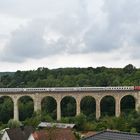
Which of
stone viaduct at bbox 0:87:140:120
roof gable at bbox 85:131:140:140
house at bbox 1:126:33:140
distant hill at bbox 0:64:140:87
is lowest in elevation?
house at bbox 1:126:33:140

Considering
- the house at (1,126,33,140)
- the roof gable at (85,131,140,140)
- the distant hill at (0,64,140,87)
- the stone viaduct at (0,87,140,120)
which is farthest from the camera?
the distant hill at (0,64,140,87)

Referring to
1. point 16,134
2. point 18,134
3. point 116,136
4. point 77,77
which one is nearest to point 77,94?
point 77,77

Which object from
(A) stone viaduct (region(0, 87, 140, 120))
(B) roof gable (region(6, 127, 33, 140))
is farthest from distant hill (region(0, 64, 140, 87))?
(B) roof gable (region(6, 127, 33, 140))

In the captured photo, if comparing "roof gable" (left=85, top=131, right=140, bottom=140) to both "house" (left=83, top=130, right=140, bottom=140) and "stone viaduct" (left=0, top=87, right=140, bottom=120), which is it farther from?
"stone viaduct" (left=0, top=87, right=140, bottom=120)

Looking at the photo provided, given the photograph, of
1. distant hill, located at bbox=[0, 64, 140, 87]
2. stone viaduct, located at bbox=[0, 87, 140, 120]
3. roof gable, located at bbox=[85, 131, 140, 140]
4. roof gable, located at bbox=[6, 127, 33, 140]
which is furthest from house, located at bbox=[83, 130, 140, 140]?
distant hill, located at bbox=[0, 64, 140, 87]

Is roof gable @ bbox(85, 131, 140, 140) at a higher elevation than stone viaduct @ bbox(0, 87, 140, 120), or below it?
below

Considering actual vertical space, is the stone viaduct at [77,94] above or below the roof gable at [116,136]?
above

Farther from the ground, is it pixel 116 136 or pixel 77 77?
pixel 77 77

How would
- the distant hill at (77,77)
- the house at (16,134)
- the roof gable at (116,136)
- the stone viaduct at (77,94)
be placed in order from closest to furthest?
the roof gable at (116,136) → the house at (16,134) → the stone viaduct at (77,94) → the distant hill at (77,77)

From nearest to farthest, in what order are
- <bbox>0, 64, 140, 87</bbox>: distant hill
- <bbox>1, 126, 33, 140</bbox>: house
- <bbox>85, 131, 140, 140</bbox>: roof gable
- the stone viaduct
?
<bbox>85, 131, 140, 140</bbox>: roof gable, <bbox>1, 126, 33, 140</bbox>: house, the stone viaduct, <bbox>0, 64, 140, 87</bbox>: distant hill

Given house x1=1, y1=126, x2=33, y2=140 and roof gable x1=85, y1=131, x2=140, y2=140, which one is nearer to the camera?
roof gable x1=85, y1=131, x2=140, y2=140

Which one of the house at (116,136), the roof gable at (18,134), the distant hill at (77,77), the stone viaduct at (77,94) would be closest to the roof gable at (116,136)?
the house at (116,136)

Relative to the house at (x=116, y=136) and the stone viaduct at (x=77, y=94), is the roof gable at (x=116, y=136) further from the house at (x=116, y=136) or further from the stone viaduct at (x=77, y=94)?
the stone viaduct at (x=77, y=94)

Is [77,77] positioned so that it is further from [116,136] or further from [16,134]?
[116,136]
